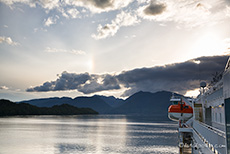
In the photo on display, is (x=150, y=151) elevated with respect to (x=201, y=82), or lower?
Result: lower

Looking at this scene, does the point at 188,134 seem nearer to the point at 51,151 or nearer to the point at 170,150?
the point at 170,150

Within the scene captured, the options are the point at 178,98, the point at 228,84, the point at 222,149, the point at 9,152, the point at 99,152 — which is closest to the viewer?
the point at 228,84

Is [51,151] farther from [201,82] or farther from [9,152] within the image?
[201,82]

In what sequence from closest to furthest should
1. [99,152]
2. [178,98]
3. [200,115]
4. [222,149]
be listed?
[222,149] → [200,115] → [178,98] → [99,152]

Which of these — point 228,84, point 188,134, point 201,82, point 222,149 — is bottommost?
point 188,134

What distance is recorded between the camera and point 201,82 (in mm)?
52219

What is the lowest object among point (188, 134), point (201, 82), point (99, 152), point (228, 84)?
point (99, 152)

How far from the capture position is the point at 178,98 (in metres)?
54.5

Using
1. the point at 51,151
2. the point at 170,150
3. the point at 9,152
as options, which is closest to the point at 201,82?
the point at 170,150

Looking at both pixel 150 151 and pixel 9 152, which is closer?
pixel 9 152

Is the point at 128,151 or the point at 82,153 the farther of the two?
the point at 128,151

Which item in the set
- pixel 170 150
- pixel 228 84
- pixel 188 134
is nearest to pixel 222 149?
pixel 228 84

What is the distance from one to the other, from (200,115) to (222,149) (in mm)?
38988

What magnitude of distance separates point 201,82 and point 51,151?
1622 inches
